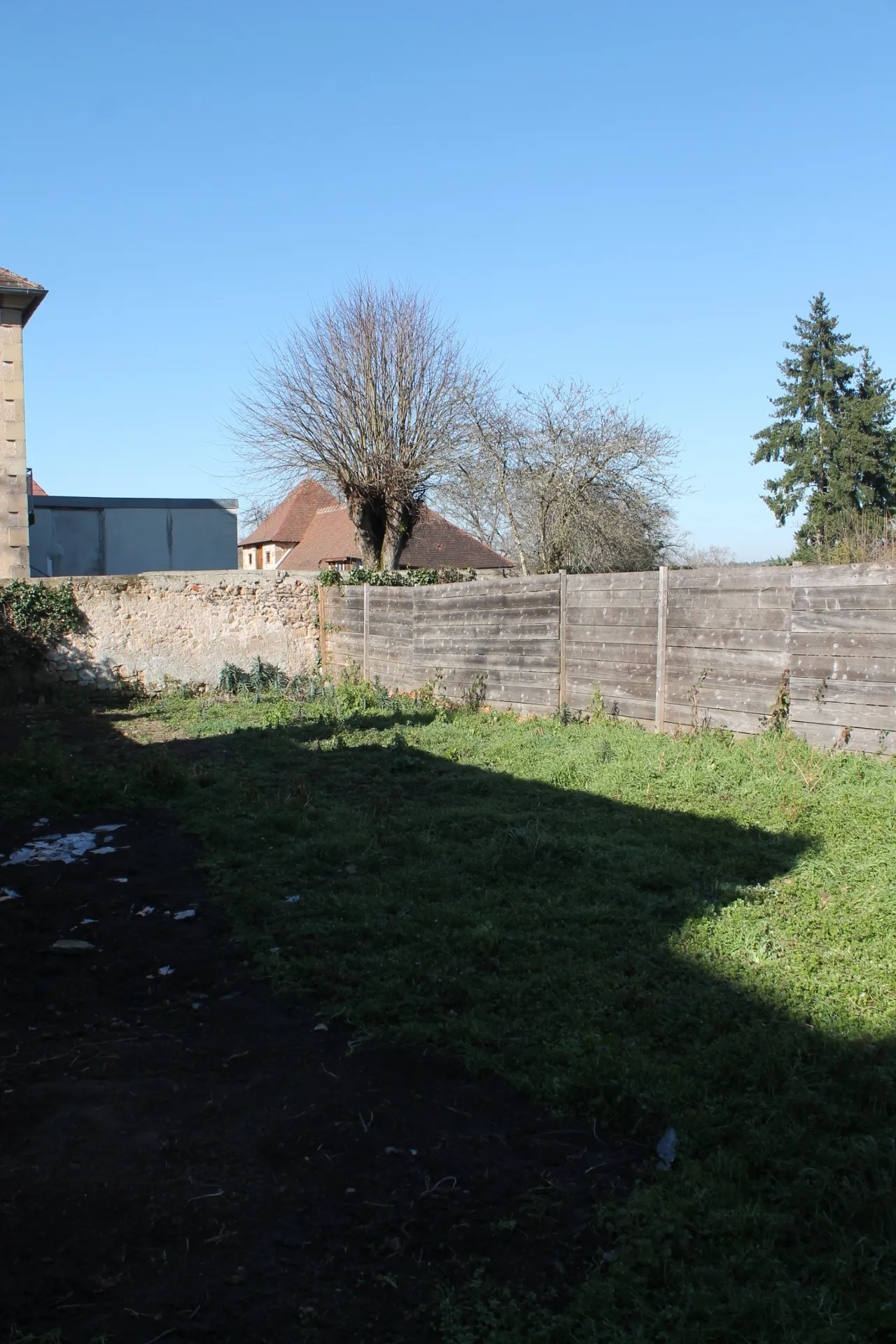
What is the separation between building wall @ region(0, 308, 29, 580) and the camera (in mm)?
16750

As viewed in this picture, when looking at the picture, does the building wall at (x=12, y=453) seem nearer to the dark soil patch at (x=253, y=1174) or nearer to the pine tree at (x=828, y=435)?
the dark soil patch at (x=253, y=1174)

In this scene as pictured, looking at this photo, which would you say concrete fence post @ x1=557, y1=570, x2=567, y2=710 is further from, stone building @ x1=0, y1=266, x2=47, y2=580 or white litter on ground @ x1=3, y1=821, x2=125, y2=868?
stone building @ x1=0, y1=266, x2=47, y2=580

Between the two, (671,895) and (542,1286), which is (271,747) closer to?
(671,895)

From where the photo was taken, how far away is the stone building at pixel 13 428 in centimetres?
1675

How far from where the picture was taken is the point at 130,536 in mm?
23469

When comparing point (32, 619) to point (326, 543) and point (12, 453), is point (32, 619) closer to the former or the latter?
point (12, 453)

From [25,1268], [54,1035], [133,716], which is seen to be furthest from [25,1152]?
[133,716]

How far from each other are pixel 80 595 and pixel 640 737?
1086cm

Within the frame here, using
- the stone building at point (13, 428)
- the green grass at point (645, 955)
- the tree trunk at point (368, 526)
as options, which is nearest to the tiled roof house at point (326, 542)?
the tree trunk at point (368, 526)

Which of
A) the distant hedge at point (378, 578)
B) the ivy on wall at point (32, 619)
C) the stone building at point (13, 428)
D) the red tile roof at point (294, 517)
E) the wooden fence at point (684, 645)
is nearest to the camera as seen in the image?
the wooden fence at point (684, 645)

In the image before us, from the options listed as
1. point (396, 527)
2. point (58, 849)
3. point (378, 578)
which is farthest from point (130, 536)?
point (58, 849)

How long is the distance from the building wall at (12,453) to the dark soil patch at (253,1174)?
14.0 m

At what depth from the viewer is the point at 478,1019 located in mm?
3928

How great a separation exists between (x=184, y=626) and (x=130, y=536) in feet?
27.1
